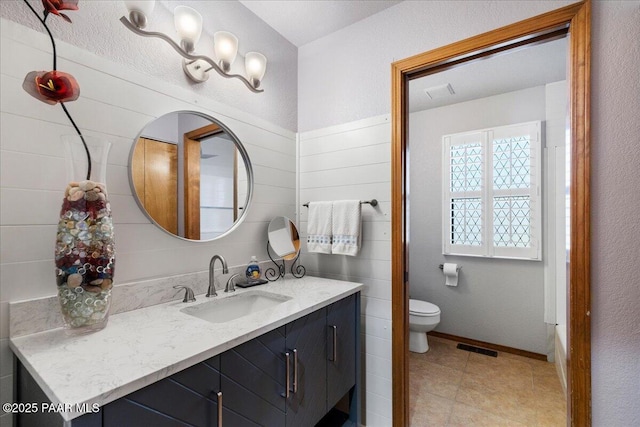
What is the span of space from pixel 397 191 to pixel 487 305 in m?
1.89

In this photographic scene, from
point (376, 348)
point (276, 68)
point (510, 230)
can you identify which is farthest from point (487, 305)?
point (276, 68)

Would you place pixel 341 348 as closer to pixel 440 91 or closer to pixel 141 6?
pixel 141 6

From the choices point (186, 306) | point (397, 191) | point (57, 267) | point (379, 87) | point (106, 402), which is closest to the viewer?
point (106, 402)

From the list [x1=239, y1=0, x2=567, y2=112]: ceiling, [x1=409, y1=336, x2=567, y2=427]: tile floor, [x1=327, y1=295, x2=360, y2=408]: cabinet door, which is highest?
[x1=239, y1=0, x2=567, y2=112]: ceiling

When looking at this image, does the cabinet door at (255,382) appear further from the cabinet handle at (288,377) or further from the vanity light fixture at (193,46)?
the vanity light fixture at (193,46)

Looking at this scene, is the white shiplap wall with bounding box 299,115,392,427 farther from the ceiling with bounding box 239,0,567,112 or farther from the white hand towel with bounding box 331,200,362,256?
the ceiling with bounding box 239,0,567,112

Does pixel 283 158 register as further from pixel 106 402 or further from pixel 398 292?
pixel 106 402

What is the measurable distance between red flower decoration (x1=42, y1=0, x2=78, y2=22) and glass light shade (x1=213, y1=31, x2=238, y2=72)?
583 mm

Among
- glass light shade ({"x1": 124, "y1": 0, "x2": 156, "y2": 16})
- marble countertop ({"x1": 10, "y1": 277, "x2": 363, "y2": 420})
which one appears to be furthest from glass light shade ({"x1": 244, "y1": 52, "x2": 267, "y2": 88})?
marble countertop ({"x1": 10, "y1": 277, "x2": 363, "y2": 420})

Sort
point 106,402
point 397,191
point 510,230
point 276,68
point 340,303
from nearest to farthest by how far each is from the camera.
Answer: point 106,402
point 340,303
point 397,191
point 276,68
point 510,230

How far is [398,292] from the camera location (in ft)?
5.19

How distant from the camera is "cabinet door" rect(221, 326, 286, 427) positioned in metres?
0.90

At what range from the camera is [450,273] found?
2.79m

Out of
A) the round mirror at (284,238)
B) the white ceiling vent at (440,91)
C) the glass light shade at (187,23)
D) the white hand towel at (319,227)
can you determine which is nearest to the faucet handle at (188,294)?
the round mirror at (284,238)
